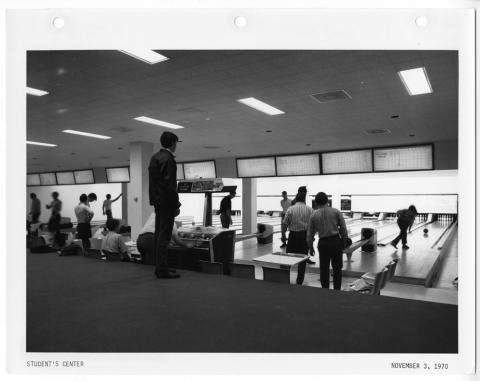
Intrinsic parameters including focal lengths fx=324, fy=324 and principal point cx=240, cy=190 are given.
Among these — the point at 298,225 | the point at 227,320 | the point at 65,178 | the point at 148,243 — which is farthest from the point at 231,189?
the point at 65,178

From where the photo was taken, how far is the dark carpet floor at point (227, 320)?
4.29 feet

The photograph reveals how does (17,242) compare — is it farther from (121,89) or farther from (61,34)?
(121,89)

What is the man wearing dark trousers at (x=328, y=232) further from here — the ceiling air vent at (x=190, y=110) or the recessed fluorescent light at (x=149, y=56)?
the ceiling air vent at (x=190, y=110)

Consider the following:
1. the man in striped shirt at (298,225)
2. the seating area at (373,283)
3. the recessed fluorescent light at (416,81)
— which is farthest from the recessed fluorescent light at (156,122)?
the seating area at (373,283)

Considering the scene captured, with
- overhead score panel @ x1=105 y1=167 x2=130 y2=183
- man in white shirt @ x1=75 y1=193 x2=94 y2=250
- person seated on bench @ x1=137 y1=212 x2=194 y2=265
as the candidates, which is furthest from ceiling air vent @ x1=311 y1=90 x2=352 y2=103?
overhead score panel @ x1=105 y1=167 x2=130 y2=183

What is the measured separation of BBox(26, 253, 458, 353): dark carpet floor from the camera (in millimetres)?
1307

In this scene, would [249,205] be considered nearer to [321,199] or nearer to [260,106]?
[260,106]

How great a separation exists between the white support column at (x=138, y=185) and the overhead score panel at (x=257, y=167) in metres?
2.72

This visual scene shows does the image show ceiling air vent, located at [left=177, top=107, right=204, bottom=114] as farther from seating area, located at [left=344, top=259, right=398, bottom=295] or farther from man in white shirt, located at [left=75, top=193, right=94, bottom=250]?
seating area, located at [left=344, top=259, right=398, bottom=295]

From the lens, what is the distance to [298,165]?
26.8ft

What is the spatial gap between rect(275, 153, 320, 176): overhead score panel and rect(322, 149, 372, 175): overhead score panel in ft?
0.67

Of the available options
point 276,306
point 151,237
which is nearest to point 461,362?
point 276,306

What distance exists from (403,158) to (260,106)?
13.6 feet

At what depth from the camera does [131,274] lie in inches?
92.0
